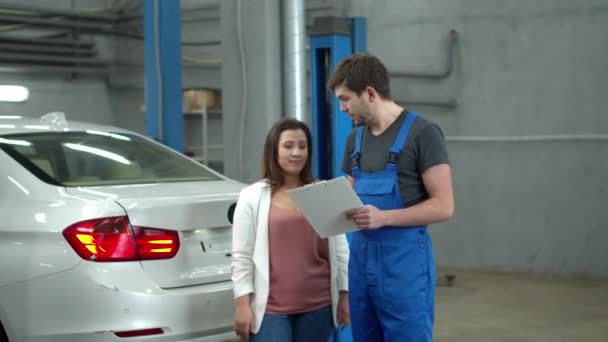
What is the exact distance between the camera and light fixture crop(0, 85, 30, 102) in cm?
930

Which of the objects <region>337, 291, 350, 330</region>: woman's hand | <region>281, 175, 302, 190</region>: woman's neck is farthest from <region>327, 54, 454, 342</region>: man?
<region>281, 175, 302, 190</region>: woman's neck

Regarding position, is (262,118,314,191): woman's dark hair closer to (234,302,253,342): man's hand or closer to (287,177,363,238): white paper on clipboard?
(287,177,363,238): white paper on clipboard

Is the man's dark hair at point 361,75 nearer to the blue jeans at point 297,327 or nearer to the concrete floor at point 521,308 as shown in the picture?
the blue jeans at point 297,327

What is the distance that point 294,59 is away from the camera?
414 centimetres

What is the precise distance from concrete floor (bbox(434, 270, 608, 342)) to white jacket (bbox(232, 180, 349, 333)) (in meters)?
2.43

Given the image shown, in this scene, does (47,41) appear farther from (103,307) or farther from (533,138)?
(103,307)

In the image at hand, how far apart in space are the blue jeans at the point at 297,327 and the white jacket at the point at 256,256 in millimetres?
24

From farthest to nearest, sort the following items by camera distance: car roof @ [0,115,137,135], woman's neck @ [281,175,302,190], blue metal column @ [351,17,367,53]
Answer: blue metal column @ [351,17,367,53], car roof @ [0,115,137,135], woman's neck @ [281,175,302,190]

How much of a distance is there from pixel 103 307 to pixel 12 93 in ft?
22.8

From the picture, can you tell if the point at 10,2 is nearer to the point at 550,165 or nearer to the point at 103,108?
the point at 103,108

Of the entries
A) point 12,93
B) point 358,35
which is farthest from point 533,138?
point 12,93

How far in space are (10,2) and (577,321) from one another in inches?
276

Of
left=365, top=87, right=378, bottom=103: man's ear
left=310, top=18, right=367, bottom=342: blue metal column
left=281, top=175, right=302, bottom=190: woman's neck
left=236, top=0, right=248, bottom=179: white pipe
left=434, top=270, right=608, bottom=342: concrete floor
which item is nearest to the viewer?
left=365, top=87, right=378, bottom=103: man's ear

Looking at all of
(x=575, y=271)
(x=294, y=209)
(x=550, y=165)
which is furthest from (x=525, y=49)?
(x=294, y=209)
